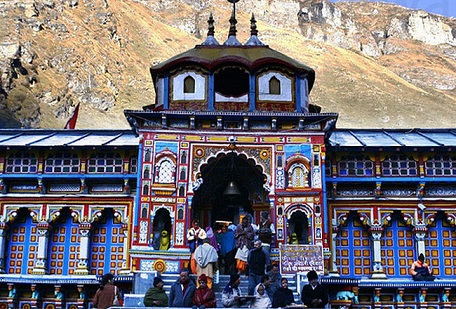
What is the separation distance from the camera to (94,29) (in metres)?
120

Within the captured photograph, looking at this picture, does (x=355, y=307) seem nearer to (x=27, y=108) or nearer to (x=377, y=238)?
(x=377, y=238)

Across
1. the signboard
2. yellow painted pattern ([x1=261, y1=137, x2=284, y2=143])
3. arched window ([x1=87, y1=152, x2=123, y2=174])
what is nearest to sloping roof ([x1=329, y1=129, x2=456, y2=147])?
yellow painted pattern ([x1=261, y1=137, x2=284, y2=143])

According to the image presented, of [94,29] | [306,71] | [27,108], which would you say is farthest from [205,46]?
[94,29]

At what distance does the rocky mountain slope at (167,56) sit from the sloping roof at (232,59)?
2273 inches

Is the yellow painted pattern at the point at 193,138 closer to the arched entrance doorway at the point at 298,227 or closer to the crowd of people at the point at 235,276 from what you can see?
the crowd of people at the point at 235,276

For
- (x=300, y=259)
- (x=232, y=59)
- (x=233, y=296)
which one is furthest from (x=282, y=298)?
(x=232, y=59)

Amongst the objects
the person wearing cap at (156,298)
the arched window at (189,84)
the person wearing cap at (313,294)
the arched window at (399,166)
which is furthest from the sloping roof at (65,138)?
the person wearing cap at (313,294)

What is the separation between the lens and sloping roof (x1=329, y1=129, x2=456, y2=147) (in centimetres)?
2486

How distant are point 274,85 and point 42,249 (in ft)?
36.5

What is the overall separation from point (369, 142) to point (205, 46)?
7725 mm

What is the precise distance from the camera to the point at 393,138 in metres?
26.2

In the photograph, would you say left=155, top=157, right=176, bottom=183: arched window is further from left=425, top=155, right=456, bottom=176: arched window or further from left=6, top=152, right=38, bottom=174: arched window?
left=425, top=155, right=456, bottom=176: arched window

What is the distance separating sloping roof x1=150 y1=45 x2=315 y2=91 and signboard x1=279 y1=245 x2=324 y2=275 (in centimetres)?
680

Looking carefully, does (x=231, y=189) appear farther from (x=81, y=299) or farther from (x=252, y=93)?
(x=81, y=299)
